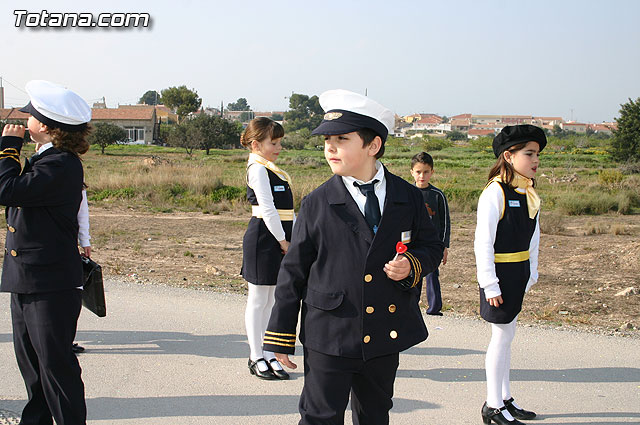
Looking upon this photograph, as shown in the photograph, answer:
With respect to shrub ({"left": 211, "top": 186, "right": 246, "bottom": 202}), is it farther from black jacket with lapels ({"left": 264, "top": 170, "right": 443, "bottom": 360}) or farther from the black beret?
black jacket with lapels ({"left": 264, "top": 170, "right": 443, "bottom": 360})

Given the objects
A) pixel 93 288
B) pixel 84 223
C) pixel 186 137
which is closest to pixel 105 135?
pixel 186 137

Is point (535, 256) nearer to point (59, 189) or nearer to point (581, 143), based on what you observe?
point (59, 189)

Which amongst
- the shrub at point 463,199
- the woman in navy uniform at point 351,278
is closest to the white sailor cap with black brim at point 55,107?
the woman in navy uniform at point 351,278

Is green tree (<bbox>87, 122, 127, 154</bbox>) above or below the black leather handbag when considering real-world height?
above

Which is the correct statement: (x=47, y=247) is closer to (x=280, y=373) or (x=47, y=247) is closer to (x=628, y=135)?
(x=280, y=373)

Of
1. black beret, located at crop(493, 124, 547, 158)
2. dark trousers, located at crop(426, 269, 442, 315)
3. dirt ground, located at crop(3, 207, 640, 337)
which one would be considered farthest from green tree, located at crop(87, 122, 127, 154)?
black beret, located at crop(493, 124, 547, 158)

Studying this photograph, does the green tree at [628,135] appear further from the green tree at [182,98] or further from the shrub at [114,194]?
the green tree at [182,98]

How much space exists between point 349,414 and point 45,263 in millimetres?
2271

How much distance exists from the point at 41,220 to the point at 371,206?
6.26ft

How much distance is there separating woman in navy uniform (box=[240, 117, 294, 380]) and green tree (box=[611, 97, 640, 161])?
4901 cm

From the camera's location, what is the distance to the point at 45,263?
3621 mm

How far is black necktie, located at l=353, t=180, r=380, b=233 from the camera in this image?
10.3 feet

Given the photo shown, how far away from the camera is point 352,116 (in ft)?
10.2

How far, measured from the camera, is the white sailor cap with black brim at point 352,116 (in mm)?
3082
